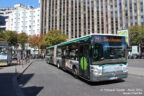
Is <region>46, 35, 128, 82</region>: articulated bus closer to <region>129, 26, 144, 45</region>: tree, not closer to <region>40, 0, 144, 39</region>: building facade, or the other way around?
<region>129, 26, 144, 45</region>: tree

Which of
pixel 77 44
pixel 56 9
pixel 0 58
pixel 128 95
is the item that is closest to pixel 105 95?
pixel 128 95

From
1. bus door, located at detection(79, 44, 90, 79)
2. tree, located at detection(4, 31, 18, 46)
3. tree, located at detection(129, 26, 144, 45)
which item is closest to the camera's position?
bus door, located at detection(79, 44, 90, 79)

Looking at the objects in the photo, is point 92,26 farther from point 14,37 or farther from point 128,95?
point 128,95

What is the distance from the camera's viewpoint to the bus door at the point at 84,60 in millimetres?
6783

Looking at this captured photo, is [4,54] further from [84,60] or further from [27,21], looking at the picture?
[27,21]

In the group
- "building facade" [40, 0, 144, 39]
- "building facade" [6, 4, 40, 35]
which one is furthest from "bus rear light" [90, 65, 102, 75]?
"building facade" [6, 4, 40, 35]

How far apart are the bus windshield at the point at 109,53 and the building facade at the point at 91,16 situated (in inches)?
1980

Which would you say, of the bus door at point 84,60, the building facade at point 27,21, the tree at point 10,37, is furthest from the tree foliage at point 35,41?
the bus door at point 84,60

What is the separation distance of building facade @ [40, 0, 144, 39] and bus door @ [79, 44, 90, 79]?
49922 millimetres

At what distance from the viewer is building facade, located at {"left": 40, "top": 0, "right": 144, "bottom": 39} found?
5450 cm

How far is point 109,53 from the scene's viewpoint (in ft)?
21.4

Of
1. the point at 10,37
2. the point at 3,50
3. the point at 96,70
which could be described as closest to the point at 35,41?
the point at 10,37

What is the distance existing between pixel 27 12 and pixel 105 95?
73.6 m

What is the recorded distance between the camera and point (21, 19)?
69.9m
